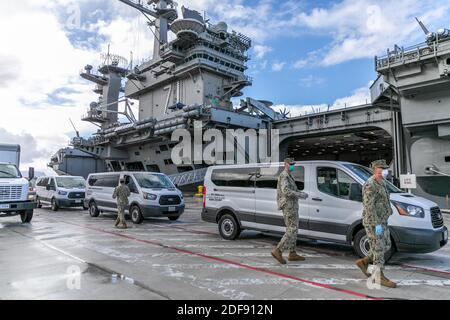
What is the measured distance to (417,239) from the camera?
5902 mm

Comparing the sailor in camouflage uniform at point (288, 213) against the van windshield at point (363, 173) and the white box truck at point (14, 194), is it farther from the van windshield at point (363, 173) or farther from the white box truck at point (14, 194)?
the white box truck at point (14, 194)

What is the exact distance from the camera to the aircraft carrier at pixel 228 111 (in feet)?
66.0

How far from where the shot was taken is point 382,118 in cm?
2788

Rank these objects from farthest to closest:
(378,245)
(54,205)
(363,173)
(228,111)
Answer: (228,111) → (54,205) → (363,173) → (378,245)

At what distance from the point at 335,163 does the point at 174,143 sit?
34922 millimetres

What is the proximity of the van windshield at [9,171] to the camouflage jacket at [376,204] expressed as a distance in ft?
41.6

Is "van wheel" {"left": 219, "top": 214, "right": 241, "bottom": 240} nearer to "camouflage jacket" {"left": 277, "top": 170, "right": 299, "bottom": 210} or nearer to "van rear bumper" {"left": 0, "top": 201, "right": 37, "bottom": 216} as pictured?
"camouflage jacket" {"left": 277, "top": 170, "right": 299, "bottom": 210}

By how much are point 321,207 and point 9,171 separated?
1186cm

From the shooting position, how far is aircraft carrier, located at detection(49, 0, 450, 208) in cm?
2011

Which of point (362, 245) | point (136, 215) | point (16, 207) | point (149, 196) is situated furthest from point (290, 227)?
point (16, 207)

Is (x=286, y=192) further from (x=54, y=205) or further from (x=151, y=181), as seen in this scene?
(x=54, y=205)

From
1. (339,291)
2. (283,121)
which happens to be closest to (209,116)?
(283,121)

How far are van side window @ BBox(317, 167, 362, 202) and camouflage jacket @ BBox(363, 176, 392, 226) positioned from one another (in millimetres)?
1564

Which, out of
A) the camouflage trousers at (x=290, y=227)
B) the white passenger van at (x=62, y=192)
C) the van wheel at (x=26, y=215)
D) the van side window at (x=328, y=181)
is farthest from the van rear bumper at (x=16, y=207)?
the van side window at (x=328, y=181)
